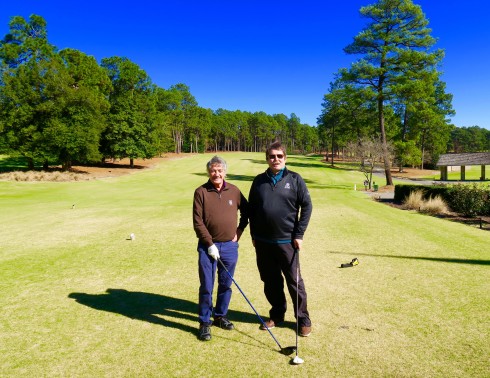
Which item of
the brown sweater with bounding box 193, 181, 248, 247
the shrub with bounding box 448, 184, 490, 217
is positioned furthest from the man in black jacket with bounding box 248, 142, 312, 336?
the shrub with bounding box 448, 184, 490, 217

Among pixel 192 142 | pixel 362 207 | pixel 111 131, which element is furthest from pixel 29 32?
pixel 192 142

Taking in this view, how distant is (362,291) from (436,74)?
2866 cm

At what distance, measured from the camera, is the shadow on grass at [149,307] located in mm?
4984

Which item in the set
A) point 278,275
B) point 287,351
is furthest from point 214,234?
point 287,351

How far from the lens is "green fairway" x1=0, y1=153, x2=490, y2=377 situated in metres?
3.84

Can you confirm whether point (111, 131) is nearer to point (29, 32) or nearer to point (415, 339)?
point (29, 32)

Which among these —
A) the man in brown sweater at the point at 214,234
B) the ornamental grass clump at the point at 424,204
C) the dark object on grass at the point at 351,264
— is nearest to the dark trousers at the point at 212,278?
the man in brown sweater at the point at 214,234

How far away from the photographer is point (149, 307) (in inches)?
213

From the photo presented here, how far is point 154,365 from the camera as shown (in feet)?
12.5

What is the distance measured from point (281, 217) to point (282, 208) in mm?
124

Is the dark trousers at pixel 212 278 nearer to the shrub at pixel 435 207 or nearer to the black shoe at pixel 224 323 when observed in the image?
the black shoe at pixel 224 323

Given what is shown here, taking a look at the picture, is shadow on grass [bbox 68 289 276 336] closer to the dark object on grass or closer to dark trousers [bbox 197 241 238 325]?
dark trousers [bbox 197 241 238 325]

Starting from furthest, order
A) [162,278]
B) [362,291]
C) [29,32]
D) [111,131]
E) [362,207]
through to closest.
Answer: [111,131], [29,32], [362,207], [162,278], [362,291]

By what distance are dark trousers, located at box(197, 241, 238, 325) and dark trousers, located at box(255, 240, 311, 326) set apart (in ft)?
1.42
